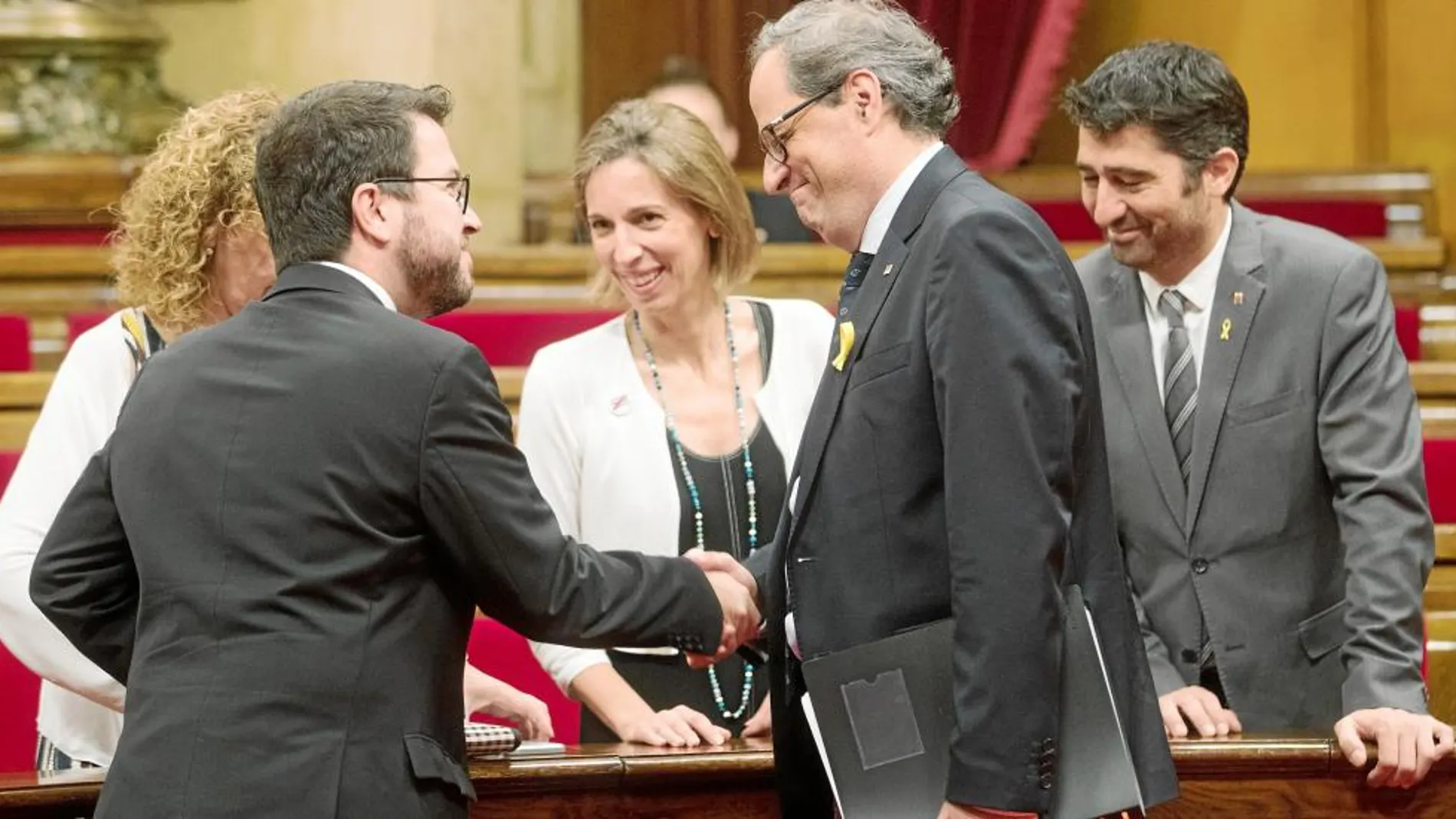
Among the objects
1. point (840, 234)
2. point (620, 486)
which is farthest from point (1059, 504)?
point (620, 486)

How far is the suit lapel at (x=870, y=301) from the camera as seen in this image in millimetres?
1974

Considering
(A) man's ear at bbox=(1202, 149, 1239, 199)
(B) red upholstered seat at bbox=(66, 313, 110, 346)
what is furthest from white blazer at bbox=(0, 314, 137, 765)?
(B) red upholstered seat at bbox=(66, 313, 110, 346)

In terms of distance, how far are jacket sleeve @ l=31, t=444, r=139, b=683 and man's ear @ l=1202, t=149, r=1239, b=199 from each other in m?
1.47

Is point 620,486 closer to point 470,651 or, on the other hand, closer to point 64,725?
point 470,651

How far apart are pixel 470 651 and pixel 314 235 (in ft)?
4.02

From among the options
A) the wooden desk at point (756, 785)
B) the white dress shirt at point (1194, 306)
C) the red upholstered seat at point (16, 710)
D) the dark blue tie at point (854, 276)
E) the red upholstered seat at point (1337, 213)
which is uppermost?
the dark blue tie at point (854, 276)

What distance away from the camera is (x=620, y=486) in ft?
8.73

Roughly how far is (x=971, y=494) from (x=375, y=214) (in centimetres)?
65

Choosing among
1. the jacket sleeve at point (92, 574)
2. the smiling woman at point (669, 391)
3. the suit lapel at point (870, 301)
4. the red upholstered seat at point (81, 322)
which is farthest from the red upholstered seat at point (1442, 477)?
the red upholstered seat at point (81, 322)

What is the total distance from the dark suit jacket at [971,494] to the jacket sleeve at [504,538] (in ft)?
0.62

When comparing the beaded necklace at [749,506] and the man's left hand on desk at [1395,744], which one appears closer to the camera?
the man's left hand on desk at [1395,744]

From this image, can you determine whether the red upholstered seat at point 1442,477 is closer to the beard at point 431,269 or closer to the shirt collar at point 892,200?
the shirt collar at point 892,200

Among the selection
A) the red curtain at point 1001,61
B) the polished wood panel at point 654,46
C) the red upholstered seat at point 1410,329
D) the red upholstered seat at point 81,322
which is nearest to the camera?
the red upholstered seat at point 81,322

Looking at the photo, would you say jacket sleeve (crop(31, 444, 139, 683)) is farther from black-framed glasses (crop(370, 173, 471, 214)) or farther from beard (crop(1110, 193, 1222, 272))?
beard (crop(1110, 193, 1222, 272))
